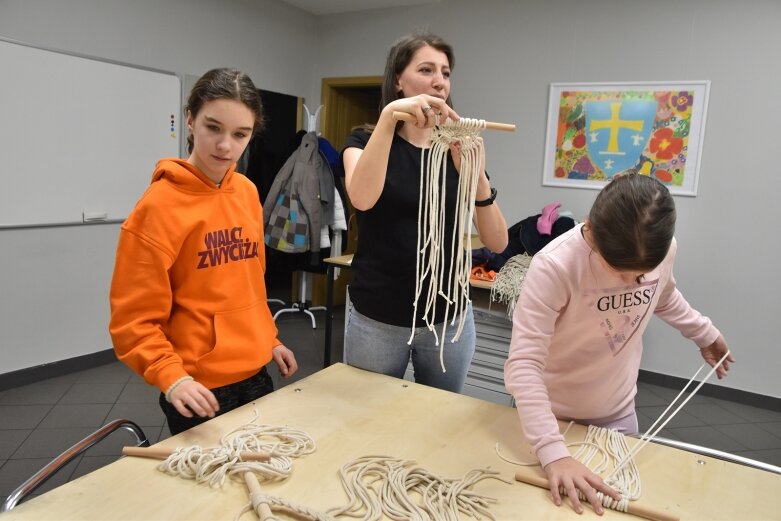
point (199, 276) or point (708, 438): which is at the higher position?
point (199, 276)

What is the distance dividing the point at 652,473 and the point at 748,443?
246 cm

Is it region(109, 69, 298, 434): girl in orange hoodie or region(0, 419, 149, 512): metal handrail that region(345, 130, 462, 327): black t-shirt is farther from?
region(0, 419, 149, 512): metal handrail

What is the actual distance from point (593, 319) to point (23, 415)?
292cm

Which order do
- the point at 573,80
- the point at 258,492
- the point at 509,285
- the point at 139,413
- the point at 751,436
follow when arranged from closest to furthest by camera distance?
1. the point at 258,492
2. the point at 509,285
3. the point at 139,413
4. the point at 751,436
5. the point at 573,80

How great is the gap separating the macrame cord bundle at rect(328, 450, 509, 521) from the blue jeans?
43 centimetres

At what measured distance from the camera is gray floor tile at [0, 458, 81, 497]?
221cm

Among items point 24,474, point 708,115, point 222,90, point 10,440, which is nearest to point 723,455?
point 222,90

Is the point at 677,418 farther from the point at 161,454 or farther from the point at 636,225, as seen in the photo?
the point at 161,454

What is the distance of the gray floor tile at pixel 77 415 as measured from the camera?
9.16 ft

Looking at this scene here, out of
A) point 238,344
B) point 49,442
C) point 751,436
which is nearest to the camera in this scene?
point 238,344

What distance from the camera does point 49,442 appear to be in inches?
102

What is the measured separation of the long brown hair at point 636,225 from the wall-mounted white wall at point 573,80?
298cm

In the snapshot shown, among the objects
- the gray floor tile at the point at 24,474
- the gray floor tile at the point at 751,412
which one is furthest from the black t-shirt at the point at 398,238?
the gray floor tile at the point at 751,412

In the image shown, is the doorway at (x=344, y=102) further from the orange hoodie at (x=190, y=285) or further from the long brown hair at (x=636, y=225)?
the long brown hair at (x=636, y=225)
